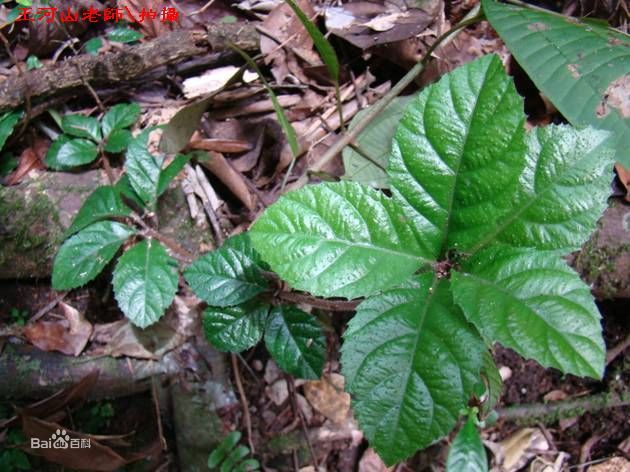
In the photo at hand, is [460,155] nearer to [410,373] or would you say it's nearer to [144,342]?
[410,373]

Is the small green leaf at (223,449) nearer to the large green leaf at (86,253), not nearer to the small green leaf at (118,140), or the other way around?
the large green leaf at (86,253)

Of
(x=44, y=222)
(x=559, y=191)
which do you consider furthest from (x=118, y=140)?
(x=559, y=191)

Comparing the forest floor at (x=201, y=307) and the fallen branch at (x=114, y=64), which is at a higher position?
the fallen branch at (x=114, y=64)

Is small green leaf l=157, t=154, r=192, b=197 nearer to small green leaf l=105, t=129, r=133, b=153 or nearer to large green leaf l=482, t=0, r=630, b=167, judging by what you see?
small green leaf l=105, t=129, r=133, b=153

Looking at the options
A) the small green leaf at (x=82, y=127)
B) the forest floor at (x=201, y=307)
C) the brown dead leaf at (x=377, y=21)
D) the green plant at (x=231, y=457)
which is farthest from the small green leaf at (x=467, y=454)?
the small green leaf at (x=82, y=127)

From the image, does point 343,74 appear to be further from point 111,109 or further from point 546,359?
point 546,359

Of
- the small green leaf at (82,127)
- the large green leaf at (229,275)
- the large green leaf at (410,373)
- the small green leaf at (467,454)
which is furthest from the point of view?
the small green leaf at (82,127)
